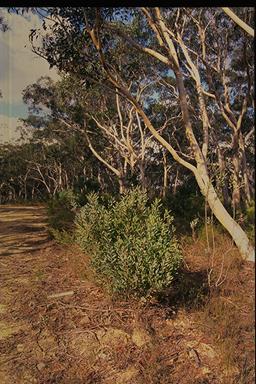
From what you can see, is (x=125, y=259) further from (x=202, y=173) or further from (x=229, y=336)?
(x=202, y=173)

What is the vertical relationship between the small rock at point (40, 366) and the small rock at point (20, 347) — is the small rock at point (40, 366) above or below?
below

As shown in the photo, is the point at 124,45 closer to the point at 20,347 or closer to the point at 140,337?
the point at 140,337

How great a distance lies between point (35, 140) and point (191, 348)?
24.8 meters

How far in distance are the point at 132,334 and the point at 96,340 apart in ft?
1.27

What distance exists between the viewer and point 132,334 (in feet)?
14.5

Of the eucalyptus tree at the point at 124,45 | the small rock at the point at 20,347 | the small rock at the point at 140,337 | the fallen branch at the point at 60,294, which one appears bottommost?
the small rock at the point at 20,347

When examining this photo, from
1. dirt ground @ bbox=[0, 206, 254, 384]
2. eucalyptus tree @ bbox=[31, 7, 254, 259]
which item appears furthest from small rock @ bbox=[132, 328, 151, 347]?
eucalyptus tree @ bbox=[31, 7, 254, 259]

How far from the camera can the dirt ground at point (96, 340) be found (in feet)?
12.2

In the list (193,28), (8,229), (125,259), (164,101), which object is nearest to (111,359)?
(125,259)

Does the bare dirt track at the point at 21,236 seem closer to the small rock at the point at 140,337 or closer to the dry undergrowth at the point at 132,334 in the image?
the dry undergrowth at the point at 132,334

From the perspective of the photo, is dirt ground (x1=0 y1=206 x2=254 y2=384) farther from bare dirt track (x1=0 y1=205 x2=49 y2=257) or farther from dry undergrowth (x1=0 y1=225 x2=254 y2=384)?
bare dirt track (x1=0 y1=205 x2=49 y2=257)

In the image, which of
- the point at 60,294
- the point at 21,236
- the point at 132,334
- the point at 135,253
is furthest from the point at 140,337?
the point at 21,236

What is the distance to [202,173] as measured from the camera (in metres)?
6.54

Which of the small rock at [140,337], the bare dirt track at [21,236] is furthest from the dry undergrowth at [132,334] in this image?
the bare dirt track at [21,236]
